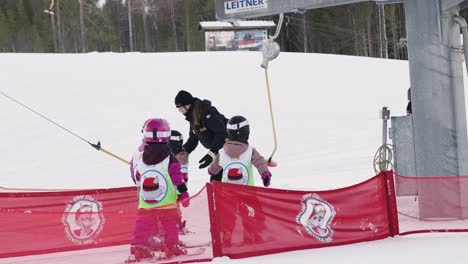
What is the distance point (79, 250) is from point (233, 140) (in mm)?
2017

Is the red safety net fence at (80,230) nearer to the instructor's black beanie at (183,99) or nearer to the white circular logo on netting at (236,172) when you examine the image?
the white circular logo on netting at (236,172)

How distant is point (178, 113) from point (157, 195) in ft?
49.9

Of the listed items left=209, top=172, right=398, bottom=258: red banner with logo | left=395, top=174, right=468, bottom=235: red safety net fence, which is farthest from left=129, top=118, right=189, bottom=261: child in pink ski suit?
left=395, top=174, right=468, bottom=235: red safety net fence

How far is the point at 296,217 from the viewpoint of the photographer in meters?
7.10

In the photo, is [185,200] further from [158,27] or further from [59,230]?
[158,27]

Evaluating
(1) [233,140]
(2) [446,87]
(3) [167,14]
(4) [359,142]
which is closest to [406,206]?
(2) [446,87]

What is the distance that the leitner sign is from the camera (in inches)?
391

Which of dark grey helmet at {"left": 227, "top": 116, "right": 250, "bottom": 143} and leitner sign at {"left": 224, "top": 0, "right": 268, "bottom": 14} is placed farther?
leitner sign at {"left": 224, "top": 0, "right": 268, "bottom": 14}

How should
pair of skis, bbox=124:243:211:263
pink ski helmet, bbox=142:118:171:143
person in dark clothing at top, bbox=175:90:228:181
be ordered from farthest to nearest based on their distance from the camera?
1. person in dark clothing at top, bbox=175:90:228:181
2. pink ski helmet, bbox=142:118:171:143
3. pair of skis, bbox=124:243:211:263

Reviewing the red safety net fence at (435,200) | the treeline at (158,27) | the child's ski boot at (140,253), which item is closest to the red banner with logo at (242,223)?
the child's ski boot at (140,253)

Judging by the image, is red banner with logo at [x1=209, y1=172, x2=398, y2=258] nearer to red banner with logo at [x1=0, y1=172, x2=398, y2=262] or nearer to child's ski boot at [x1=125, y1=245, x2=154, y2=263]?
red banner with logo at [x1=0, y1=172, x2=398, y2=262]

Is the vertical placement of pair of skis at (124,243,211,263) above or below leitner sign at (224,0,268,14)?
below

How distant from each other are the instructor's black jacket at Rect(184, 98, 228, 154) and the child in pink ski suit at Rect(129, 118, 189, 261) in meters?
1.42

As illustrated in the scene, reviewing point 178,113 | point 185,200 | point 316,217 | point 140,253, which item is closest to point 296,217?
point 316,217
